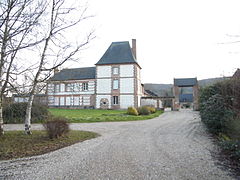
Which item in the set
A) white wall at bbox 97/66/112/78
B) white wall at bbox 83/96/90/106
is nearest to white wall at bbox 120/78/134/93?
white wall at bbox 97/66/112/78

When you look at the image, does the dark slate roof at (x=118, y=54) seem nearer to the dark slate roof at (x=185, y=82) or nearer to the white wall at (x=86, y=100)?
the white wall at (x=86, y=100)

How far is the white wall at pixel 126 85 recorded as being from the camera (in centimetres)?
2734

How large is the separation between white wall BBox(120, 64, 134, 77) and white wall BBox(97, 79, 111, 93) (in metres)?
2.51

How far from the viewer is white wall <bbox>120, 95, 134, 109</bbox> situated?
27141 millimetres

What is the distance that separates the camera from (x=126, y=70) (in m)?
27.7

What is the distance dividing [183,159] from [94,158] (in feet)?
6.83

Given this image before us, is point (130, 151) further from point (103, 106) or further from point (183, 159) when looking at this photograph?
point (103, 106)

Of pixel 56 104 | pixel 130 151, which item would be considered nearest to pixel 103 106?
pixel 56 104

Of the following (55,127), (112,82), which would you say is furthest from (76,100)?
(55,127)

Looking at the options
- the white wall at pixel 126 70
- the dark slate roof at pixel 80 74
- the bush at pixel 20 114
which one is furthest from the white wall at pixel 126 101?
the bush at pixel 20 114

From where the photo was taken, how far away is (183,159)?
4113 mm

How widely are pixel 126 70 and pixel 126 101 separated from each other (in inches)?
191

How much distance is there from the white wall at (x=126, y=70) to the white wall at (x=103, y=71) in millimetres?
1960

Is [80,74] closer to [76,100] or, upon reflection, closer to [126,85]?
[76,100]
